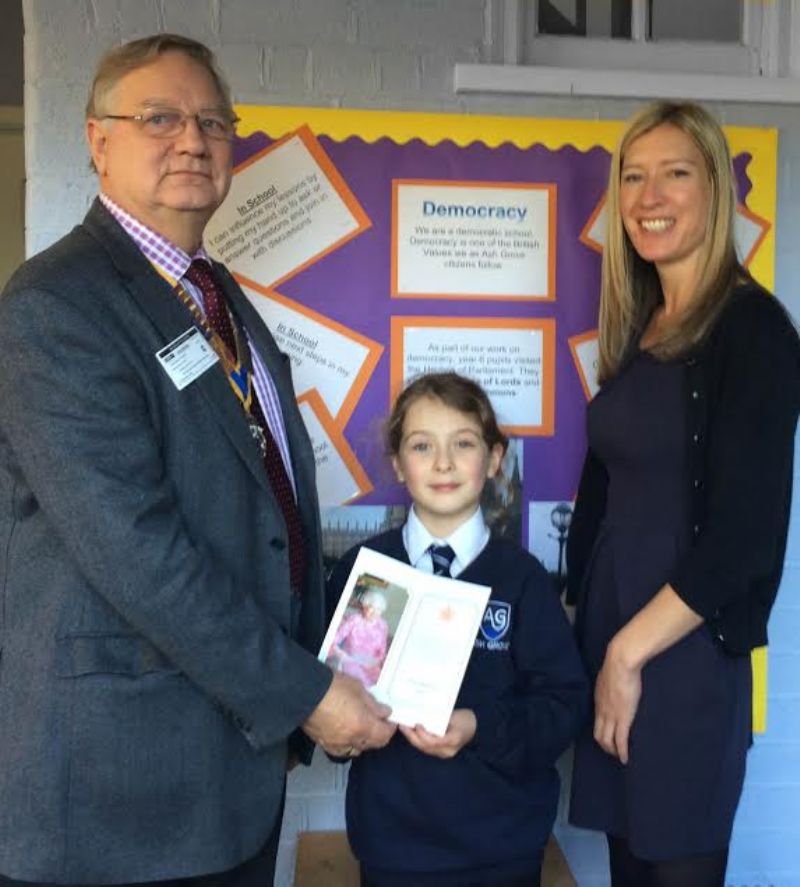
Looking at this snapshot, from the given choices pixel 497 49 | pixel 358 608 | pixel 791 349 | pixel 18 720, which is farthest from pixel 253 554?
pixel 497 49

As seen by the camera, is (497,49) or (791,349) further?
(497,49)

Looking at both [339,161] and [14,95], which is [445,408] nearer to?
[339,161]

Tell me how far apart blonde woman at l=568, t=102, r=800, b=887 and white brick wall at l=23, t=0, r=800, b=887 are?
746 millimetres

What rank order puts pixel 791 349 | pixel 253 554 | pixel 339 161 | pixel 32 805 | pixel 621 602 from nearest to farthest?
pixel 32 805 → pixel 253 554 → pixel 791 349 → pixel 621 602 → pixel 339 161

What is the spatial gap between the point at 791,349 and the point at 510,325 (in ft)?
3.06

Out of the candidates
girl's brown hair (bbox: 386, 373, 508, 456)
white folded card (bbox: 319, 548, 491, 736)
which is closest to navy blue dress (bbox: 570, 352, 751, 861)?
girl's brown hair (bbox: 386, 373, 508, 456)

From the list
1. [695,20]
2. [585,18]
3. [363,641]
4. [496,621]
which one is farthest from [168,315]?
[695,20]

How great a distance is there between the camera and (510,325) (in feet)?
8.36

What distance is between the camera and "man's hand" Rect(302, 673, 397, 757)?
4.90ft

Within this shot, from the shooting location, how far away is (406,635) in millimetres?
1709

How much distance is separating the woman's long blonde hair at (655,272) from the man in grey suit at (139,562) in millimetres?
849

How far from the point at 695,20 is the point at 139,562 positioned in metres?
2.29

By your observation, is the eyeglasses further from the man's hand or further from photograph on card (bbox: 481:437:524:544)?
photograph on card (bbox: 481:437:524:544)

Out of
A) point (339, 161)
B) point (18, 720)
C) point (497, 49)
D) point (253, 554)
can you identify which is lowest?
point (18, 720)
